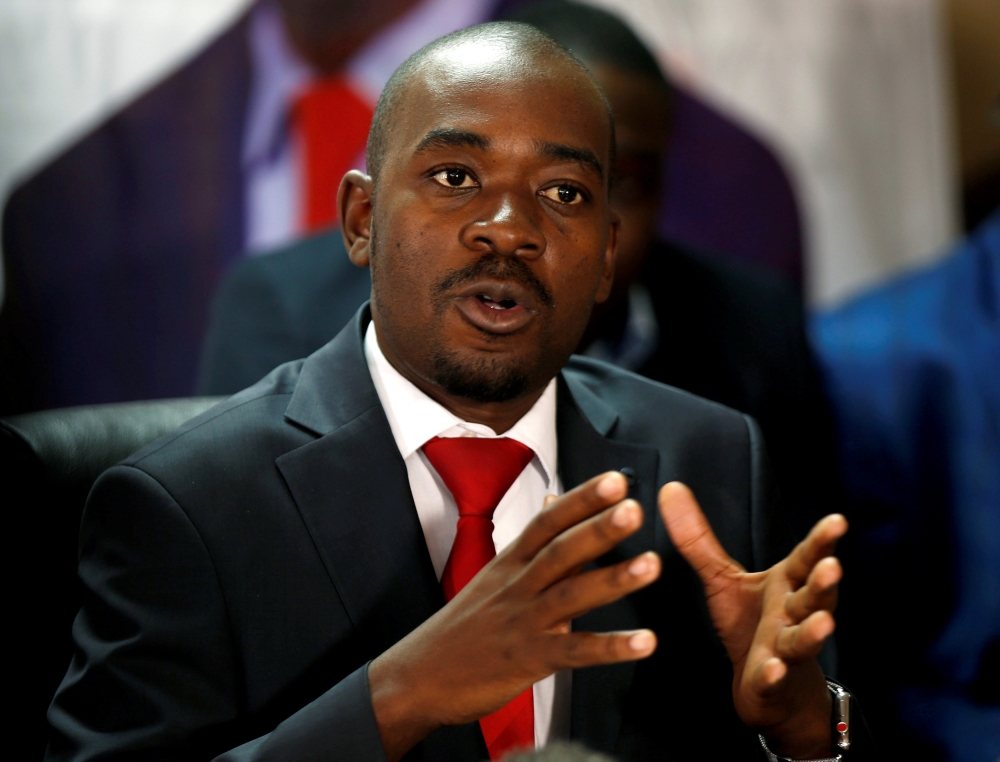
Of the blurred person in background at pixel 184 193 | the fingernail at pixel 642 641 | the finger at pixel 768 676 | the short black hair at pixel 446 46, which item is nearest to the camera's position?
the fingernail at pixel 642 641

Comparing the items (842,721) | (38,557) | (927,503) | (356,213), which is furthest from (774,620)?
(927,503)

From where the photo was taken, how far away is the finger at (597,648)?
2.81 feet

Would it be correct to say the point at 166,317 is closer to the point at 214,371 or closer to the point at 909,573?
the point at 214,371

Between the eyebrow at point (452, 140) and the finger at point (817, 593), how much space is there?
1.83 feet

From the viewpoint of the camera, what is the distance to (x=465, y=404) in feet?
4.19

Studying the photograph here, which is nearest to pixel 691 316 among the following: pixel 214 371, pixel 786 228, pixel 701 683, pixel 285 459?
pixel 786 228

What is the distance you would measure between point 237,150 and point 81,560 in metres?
1.37

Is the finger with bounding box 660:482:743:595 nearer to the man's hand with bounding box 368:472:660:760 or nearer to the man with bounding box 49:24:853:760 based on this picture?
the man with bounding box 49:24:853:760

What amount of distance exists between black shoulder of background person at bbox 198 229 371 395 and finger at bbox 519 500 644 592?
1180mm

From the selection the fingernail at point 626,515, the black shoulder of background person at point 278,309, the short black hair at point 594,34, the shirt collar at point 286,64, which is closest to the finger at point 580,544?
the fingernail at point 626,515

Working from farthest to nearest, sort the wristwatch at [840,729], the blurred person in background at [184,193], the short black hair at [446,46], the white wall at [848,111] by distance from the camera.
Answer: the white wall at [848,111]
the blurred person in background at [184,193]
the short black hair at [446,46]
the wristwatch at [840,729]

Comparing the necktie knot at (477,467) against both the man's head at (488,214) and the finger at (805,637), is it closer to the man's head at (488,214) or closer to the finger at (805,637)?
the man's head at (488,214)

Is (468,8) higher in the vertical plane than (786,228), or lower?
higher

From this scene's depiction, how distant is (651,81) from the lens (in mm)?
2297
